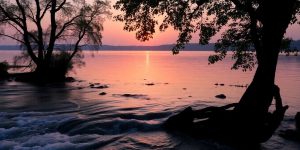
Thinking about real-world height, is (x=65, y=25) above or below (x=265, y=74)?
above

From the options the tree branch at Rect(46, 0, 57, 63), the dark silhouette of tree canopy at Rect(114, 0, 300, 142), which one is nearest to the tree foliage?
the dark silhouette of tree canopy at Rect(114, 0, 300, 142)

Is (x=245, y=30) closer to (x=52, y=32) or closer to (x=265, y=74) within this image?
(x=265, y=74)

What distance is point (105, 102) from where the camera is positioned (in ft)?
105

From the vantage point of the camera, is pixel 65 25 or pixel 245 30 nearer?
pixel 245 30

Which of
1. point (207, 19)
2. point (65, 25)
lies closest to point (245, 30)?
point (207, 19)

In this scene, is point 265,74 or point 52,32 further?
point 52,32

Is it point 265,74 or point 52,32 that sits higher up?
point 52,32

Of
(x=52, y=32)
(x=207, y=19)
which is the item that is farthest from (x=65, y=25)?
(x=207, y=19)

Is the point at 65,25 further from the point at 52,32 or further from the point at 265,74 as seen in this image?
the point at 265,74

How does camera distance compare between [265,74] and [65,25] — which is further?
[65,25]

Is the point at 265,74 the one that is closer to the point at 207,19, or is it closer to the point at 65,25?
the point at 207,19

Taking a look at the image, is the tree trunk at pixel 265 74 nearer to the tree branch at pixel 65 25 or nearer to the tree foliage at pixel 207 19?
the tree foliage at pixel 207 19

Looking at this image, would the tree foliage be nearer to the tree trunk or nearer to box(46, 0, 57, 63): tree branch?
the tree trunk

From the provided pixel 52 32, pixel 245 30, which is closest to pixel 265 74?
pixel 245 30
